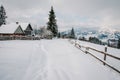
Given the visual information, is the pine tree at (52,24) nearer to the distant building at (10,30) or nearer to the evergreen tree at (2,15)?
the distant building at (10,30)

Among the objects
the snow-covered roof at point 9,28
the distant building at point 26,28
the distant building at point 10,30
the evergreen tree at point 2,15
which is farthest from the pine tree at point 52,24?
the evergreen tree at point 2,15

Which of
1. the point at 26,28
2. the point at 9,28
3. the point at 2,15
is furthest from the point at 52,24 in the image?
the point at 2,15

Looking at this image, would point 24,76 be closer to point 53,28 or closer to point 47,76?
point 47,76

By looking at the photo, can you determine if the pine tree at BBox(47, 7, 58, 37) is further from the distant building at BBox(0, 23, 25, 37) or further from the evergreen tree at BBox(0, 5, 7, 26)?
the evergreen tree at BBox(0, 5, 7, 26)

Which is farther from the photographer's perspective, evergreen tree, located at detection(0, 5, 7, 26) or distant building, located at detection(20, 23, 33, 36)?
evergreen tree, located at detection(0, 5, 7, 26)

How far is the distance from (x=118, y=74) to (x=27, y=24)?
5400 cm

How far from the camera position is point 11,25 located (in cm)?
5166

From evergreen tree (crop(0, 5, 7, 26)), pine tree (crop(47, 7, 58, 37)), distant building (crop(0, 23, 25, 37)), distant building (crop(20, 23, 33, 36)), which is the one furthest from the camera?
evergreen tree (crop(0, 5, 7, 26))

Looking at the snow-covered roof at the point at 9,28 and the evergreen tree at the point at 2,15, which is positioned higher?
the evergreen tree at the point at 2,15

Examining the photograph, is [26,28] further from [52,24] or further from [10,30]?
[52,24]

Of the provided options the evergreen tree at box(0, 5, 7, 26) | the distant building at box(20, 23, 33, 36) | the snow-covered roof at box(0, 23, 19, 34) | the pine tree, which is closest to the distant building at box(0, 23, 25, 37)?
the snow-covered roof at box(0, 23, 19, 34)

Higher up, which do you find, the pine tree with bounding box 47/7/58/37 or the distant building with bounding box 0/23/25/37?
the pine tree with bounding box 47/7/58/37

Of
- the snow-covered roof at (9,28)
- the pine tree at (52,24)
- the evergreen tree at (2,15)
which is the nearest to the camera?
the snow-covered roof at (9,28)

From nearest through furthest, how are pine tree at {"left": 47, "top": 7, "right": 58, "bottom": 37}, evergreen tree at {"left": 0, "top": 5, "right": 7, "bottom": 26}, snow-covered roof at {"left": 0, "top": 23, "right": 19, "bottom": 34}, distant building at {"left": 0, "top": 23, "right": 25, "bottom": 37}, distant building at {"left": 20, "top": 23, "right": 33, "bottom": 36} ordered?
distant building at {"left": 0, "top": 23, "right": 25, "bottom": 37} → snow-covered roof at {"left": 0, "top": 23, "right": 19, "bottom": 34} → distant building at {"left": 20, "top": 23, "right": 33, "bottom": 36} → pine tree at {"left": 47, "top": 7, "right": 58, "bottom": 37} → evergreen tree at {"left": 0, "top": 5, "right": 7, "bottom": 26}
